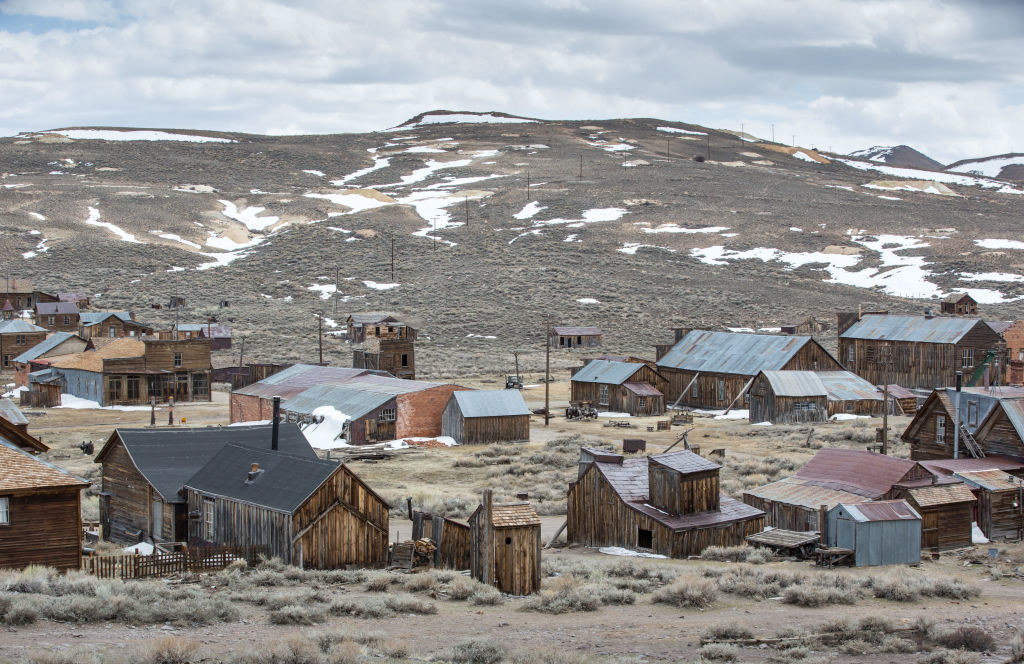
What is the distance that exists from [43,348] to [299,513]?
53.1 meters

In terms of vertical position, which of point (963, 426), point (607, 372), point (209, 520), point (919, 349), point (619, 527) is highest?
point (919, 349)

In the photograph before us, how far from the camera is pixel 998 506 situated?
27312 mm

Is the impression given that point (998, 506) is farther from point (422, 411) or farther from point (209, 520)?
point (422, 411)

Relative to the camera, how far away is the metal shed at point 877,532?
23391 mm

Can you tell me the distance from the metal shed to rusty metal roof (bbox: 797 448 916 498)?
2141 millimetres

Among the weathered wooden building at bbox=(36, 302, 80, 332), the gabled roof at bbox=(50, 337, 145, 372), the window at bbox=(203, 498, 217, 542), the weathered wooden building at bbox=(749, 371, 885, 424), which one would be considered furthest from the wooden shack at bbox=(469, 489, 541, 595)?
the weathered wooden building at bbox=(36, 302, 80, 332)

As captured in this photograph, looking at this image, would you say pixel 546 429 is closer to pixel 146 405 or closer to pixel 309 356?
pixel 146 405

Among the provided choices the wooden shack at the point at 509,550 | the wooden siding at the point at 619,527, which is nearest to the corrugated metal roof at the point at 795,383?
the wooden siding at the point at 619,527

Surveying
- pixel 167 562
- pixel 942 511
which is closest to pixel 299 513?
pixel 167 562

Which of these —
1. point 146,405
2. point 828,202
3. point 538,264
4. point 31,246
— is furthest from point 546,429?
point 828,202

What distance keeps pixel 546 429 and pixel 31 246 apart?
295 feet

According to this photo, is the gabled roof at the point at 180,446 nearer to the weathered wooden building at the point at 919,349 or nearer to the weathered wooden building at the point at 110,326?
the weathered wooden building at the point at 919,349

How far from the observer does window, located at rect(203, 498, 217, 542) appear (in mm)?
23062

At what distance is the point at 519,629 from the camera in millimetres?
15820
